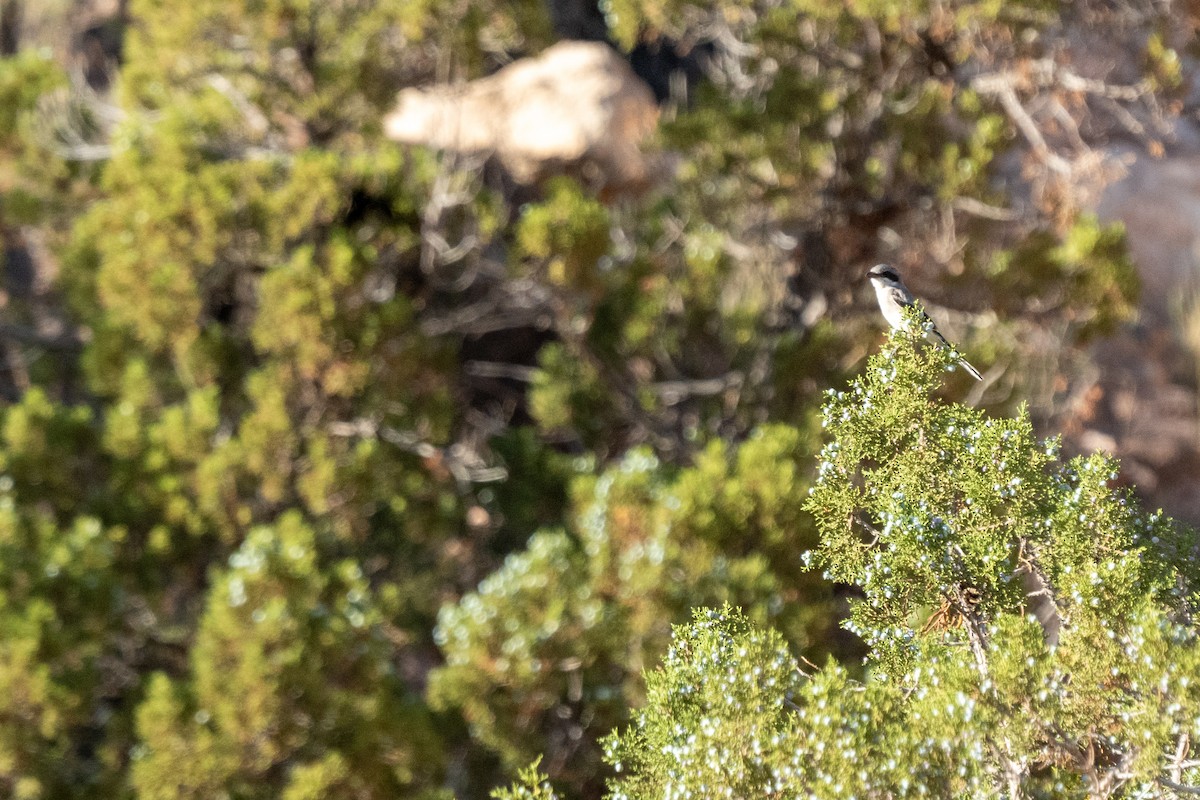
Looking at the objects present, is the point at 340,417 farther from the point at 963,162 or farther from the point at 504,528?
the point at 963,162

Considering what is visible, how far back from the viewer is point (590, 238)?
834 centimetres

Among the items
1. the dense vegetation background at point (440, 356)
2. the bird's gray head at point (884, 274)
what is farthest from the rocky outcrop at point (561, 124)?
the bird's gray head at point (884, 274)

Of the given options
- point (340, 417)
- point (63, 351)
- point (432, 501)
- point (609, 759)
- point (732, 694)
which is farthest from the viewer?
point (63, 351)

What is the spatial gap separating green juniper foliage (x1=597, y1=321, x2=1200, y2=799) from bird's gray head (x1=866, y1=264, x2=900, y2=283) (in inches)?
67.1

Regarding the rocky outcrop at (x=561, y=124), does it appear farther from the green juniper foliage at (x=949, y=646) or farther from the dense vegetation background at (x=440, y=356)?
the green juniper foliage at (x=949, y=646)

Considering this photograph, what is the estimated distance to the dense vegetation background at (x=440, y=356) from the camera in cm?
706

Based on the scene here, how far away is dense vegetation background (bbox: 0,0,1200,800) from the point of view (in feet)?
23.2

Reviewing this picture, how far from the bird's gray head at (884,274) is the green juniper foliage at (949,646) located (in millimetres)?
1704

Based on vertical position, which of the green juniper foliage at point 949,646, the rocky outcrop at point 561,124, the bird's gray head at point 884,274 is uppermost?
the green juniper foliage at point 949,646

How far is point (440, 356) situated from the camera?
8891 mm

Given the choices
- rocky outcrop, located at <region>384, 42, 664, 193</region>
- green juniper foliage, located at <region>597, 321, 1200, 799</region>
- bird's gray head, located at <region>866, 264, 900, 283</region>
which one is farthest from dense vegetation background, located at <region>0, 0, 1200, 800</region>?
green juniper foliage, located at <region>597, 321, 1200, 799</region>

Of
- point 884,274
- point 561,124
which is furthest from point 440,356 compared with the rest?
point 561,124

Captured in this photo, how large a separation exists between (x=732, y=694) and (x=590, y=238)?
526 centimetres

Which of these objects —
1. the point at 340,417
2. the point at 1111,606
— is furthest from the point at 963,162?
the point at 1111,606
